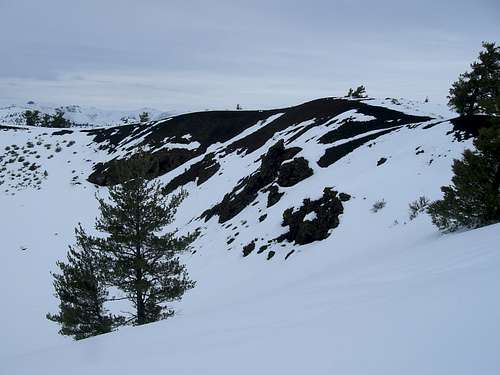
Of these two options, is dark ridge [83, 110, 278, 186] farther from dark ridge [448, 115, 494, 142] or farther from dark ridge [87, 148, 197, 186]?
dark ridge [448, 115, 494, 142]

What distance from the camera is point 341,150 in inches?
985

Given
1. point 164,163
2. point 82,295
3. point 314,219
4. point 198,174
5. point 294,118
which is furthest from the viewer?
point 164,163

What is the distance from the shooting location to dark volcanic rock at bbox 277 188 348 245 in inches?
662

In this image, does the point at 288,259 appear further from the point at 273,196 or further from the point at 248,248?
the point at 273,196

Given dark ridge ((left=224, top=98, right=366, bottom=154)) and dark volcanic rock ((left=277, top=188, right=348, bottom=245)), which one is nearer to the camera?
dark volcanic rock ((left=277, top=188, right=348, bottom=245))

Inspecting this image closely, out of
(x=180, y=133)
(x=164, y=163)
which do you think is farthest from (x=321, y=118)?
(x=180, y=133)

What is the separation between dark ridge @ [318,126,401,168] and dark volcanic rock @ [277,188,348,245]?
5.62 metres

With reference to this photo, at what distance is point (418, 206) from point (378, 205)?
6.92 feet

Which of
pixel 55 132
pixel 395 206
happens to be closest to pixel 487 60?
pixel 395 206

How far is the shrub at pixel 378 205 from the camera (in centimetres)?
1623

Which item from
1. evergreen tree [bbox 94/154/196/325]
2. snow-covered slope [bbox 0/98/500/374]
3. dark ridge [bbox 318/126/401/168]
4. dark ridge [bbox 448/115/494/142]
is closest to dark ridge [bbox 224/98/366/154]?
snow-covered slope [bbox 0/98/500/374]

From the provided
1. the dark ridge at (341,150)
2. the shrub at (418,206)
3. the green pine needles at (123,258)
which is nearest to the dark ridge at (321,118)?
the dark ridge at (341,150)

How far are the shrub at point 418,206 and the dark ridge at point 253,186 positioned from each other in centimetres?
1197

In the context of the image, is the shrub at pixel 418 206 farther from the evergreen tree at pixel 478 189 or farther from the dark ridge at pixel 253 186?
the dark ridge at pixel 253 186
